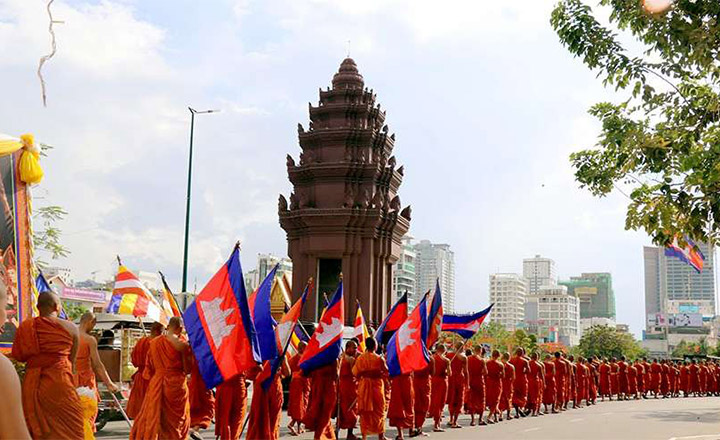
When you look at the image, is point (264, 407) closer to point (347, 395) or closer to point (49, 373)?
point (347, 395)

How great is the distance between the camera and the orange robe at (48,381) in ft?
24.3

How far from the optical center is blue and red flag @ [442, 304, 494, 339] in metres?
19.2

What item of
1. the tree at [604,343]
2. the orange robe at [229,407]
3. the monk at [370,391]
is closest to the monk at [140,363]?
the orange robe at [229,407]

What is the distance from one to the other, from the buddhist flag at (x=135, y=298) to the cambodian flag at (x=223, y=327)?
403 centimetres

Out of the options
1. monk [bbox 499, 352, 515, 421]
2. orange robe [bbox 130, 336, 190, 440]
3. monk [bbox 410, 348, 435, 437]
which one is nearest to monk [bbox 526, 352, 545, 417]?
monk [bbox 499, 352, 515, 421]

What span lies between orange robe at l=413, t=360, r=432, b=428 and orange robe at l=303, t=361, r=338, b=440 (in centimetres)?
282

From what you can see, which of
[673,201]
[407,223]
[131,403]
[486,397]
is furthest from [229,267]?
[407,223]

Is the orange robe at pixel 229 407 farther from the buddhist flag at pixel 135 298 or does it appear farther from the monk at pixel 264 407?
the buddhist flag at pixel 135 298

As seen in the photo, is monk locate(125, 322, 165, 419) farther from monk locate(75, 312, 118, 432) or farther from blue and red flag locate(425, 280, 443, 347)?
blue and red flag locate(425, 280, 443, 347)

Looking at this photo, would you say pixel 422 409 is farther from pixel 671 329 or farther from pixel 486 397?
pixel 671 329

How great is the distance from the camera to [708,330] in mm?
157875

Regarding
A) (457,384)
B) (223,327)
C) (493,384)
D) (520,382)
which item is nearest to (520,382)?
(520,382)

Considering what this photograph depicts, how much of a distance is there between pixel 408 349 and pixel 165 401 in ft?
19.8

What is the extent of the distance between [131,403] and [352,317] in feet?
88.9
